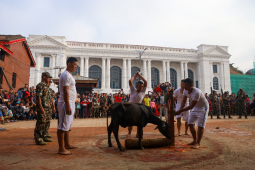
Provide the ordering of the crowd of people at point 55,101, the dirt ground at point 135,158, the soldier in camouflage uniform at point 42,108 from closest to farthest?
the dirt ground at point 135,158, the soldier in camouflage uniform at point 42,108, the crowd of people at point 55,101

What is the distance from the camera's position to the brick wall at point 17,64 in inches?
674

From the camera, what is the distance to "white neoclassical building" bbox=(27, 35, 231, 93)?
114ft

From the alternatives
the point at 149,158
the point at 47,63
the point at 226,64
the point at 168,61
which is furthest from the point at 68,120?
the point at 226,64

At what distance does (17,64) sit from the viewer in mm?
19469

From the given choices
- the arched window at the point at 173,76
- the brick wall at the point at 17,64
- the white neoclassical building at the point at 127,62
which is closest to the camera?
the brick wall at the point at 17,64

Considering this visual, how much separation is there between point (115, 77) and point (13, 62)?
76.6ft

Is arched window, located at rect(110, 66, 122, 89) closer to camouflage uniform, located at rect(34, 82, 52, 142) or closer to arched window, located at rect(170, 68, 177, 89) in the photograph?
arched window, located at rect(170, 68, 177, 89)

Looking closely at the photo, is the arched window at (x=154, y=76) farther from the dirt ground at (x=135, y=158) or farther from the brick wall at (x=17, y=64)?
the dirt ground at (x=135, y=158)

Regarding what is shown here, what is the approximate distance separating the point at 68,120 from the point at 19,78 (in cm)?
1953

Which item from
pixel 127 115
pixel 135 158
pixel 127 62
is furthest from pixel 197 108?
pixel 127 62

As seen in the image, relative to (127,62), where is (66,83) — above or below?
below

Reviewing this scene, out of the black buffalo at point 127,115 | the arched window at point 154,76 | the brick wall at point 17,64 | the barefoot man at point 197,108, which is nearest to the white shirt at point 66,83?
the black buffalo at point 127,115

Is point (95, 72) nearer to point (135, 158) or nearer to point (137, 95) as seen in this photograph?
point (137, 95)

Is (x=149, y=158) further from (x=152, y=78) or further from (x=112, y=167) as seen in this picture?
(x=152, y=78)
